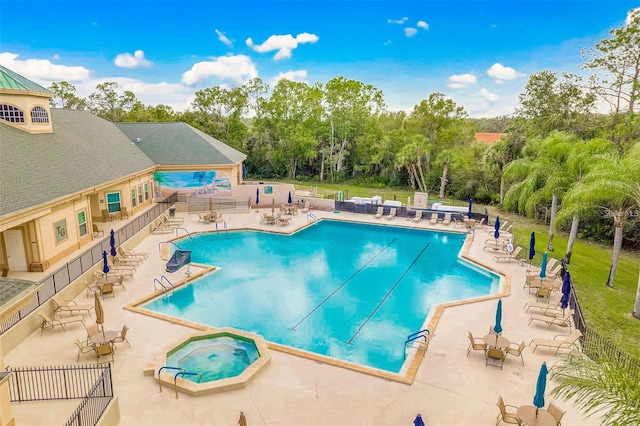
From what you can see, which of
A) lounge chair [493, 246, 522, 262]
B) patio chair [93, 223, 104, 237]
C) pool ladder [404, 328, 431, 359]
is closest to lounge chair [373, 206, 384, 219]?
lounge chair [493, 246, 522, 262]

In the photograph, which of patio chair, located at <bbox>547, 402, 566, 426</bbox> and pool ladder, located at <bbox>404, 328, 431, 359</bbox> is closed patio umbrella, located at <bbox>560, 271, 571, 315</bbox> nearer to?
pool ladder, located at <bbox>404, 328, 431, 359</bbox>

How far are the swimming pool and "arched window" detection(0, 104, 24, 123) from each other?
31.8 feet

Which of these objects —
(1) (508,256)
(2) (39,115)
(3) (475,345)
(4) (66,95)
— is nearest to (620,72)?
(1) (508,256)

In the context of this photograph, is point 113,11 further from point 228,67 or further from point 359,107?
point 359,107

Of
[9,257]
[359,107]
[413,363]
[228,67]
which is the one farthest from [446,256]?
[228,67]

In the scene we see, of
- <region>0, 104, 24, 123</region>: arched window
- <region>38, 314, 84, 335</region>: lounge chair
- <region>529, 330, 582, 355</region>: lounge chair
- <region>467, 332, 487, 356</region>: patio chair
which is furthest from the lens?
<region>0, 104, 24, 123</region>: arched window

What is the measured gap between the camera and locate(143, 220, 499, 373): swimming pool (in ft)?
43.8

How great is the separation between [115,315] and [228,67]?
43.3m

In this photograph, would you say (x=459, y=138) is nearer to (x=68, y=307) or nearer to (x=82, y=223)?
(x=82, y=223)

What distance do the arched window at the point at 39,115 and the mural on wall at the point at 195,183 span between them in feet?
31.5

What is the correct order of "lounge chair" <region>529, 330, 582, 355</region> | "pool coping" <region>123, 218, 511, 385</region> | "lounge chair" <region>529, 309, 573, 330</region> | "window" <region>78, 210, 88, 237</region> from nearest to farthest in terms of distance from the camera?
"pool coping" <region>123, 218, 511, 385</region>
"lounge chair" <region>529, 330, 582, 355</region>
"lounge chair" <region>529, 309, 573, 330</region>
"window" <region>78, 210, 88, 237</region>

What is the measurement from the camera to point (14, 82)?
19016 mm

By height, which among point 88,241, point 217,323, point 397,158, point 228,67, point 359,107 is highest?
point 228,67

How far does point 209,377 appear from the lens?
10578 millimetres
